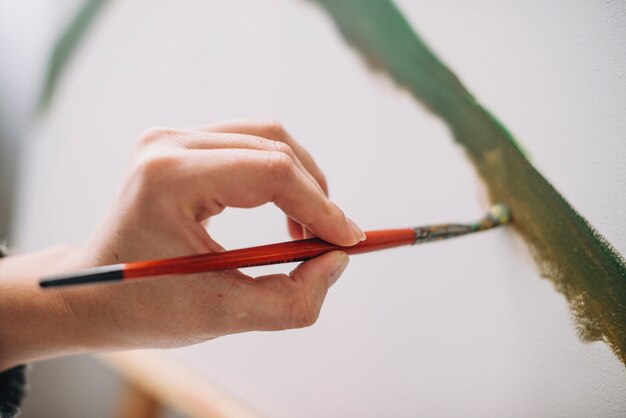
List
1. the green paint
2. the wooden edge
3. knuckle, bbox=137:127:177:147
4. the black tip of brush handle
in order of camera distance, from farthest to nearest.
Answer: the green paint < the wooden edge < knuckle, bbox=137:127:177:147 < the black tip of brush handle

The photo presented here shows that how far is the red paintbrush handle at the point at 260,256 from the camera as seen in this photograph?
310 mm

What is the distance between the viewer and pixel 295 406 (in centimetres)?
64

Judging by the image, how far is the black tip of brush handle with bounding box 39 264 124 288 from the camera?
10.9 inches

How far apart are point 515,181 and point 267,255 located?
0.27 meters

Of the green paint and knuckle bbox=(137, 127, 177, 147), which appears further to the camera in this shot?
the green paint

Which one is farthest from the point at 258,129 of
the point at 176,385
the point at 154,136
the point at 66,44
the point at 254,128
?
the point at 66,44

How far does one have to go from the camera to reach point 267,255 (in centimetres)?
35

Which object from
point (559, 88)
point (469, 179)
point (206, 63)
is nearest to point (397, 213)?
point (469, 179)

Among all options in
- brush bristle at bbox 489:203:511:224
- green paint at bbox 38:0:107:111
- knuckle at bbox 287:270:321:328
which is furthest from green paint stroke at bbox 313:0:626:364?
green paint at bbox 38:0:107:111

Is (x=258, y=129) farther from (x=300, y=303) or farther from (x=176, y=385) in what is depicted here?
(x=176, y=385)

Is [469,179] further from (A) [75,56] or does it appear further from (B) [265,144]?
(A) [75,56]

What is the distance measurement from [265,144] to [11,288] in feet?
1.00

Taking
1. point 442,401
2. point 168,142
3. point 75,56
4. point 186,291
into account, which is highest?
point 75,56

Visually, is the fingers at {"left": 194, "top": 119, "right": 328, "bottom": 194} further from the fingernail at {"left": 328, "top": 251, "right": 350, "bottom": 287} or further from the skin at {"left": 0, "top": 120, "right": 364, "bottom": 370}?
the fingernail at {"left": 328, "top": 251, "right": 350, "bottom": 287}
